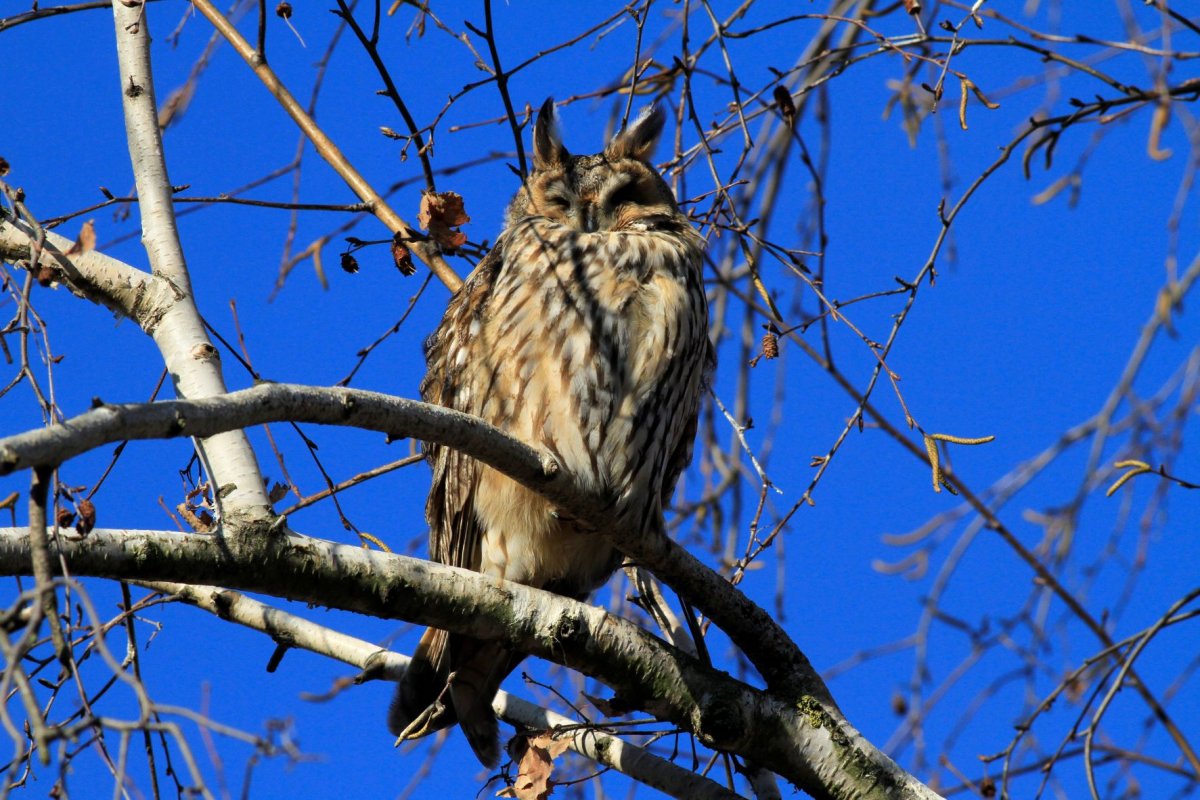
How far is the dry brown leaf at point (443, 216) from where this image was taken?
8.17 feet

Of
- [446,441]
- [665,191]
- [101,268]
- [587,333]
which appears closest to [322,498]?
[446,441]

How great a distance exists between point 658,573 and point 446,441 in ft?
2.88

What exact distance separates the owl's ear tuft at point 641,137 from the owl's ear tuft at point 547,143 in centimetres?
17

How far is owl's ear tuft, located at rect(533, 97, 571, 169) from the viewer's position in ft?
12.9

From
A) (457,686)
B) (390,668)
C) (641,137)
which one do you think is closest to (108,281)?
(390,668)

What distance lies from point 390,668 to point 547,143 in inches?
72.7

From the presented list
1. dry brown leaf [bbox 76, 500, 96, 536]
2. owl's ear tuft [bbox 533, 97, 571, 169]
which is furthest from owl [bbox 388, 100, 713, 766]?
dry brown leaf [bbox 76, 500, 96, 536]

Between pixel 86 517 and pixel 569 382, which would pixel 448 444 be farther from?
pixel 569 382

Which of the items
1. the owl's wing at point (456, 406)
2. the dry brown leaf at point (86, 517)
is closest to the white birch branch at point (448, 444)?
the dry brown leaf at point (86, 517)

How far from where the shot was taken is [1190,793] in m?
2.88

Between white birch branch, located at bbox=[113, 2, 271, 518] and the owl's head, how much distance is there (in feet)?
4.24

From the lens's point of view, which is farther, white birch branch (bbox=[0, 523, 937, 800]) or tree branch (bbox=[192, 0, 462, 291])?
tree branch (bbox=[192, 0, 462, 291])

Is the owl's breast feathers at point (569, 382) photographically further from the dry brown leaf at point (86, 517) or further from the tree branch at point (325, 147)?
the dry brown leaf at point (86, 517)

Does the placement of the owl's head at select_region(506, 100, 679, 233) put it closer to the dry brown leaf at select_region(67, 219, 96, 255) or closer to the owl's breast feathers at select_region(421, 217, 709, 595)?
the owl's breast feathers at select_region(421, 217, 709, 595)
